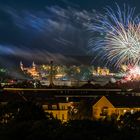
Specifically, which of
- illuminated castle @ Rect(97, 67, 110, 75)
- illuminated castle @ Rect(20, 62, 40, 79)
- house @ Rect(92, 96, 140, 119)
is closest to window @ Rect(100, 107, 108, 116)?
house @ Rect(92, 96, 140, 119)

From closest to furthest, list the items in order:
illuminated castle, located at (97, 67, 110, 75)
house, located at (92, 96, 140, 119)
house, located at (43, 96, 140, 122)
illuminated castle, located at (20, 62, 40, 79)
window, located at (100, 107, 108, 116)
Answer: window, located at (100, 107, 108, 116), house, located at (43, 96, 140, 122), house, located at (92, 96, 140, 119), illuminated castle, located at (97, 67, 110, 75), illuminated castle, located at (20, 62, 40, 79)

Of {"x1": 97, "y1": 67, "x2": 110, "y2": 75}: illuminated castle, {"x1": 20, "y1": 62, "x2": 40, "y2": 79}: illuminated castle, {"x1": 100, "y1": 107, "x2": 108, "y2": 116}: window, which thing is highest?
{"x1": 20, "y1": 62, "x2": 40, "y2": 79}: illuminated castle

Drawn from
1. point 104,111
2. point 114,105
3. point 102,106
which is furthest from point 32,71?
point 104,111

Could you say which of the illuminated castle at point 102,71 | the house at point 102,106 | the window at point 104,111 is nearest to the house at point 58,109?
the house at point 102,106

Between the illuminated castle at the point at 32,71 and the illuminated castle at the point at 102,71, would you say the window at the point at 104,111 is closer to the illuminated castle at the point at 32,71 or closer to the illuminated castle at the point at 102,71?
the illuminated castle at the point at 102,71

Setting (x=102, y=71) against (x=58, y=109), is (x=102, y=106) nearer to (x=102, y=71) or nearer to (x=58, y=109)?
(x=58, y=109)

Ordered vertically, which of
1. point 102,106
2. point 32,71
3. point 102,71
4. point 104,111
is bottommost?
point 104,111

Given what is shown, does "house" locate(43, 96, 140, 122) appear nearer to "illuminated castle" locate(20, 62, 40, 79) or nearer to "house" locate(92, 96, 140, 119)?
"house" locate(92, 96, 140, 119)

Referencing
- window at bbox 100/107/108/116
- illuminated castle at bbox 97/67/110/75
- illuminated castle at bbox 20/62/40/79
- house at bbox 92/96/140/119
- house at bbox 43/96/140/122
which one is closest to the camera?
window at bbox 100/107/108/116

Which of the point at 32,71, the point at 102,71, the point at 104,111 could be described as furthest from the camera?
the point at 32,71

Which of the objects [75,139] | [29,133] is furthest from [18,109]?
[75,139]

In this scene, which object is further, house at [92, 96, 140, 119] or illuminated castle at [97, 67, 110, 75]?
illuminated castle at [97, 67, 110, 75]

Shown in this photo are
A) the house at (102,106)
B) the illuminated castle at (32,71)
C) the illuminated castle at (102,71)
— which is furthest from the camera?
the illuminated castle at (32,71)

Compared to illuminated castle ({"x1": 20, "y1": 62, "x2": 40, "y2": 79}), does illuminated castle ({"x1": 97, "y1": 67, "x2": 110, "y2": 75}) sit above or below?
below
